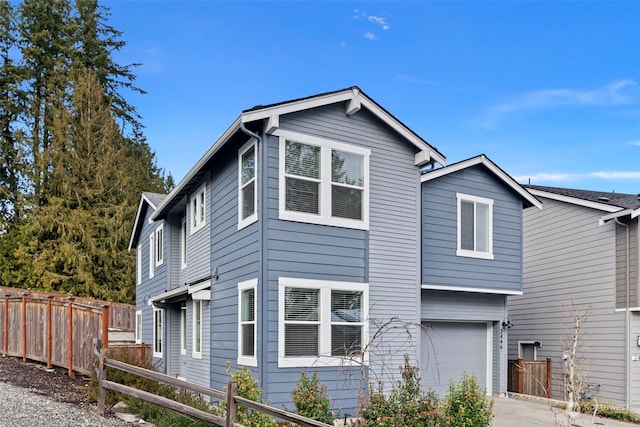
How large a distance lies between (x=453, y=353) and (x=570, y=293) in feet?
14.9

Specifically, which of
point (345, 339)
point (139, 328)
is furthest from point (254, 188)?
point (139, 328)

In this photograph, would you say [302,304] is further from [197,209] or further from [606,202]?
[606,202]

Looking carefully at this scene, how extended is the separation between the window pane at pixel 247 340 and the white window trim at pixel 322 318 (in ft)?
2.42

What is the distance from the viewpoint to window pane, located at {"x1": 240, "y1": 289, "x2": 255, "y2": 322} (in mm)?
10839

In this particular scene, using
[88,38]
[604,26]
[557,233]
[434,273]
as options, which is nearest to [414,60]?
[604,26]

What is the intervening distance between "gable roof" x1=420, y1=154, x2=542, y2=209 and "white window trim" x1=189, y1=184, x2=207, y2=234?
18.0 feet

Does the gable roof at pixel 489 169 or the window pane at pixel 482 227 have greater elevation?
the gable roof at pixel 489 169

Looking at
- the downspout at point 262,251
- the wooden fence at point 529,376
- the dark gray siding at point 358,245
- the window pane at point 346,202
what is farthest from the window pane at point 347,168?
the wooden fence at point 529,376

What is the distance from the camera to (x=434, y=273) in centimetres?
1360

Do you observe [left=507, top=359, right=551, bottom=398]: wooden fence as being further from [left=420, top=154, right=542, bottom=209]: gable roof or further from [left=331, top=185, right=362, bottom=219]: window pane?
[left=331, top=185, right=362, bottom=219]: window pane

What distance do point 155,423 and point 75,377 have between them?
410 cm

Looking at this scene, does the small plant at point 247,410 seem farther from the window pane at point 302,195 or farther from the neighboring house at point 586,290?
the neighboring house at point 586,290

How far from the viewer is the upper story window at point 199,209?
1446 centimetres

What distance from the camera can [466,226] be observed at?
14.5 meters
